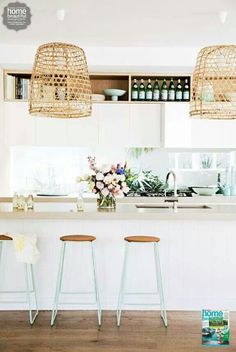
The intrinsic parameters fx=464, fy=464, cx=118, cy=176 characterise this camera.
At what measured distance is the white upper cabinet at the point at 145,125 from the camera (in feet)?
19.7

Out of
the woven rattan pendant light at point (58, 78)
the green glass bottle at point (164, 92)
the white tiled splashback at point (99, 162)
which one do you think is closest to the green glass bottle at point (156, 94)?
the green glass bottle at point (164, 92)

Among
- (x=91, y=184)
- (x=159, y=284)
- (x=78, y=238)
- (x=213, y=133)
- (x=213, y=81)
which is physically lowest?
(x=159, y=284)

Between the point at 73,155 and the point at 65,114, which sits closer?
the point at 65,114

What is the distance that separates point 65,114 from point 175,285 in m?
1.82

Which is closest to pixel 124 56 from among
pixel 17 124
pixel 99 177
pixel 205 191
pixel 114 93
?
pixel 114 93

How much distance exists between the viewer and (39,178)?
650cm

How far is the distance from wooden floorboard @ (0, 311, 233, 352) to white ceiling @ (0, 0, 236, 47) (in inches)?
104

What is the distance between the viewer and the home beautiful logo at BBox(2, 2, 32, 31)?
→ 3.98m

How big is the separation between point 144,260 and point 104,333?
804mm

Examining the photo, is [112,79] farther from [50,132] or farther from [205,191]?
[205,191]

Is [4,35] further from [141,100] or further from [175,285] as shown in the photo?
[175,285]

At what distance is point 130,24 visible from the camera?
14.6ft

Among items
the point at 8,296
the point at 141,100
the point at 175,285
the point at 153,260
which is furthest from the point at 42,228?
the point at 141,100

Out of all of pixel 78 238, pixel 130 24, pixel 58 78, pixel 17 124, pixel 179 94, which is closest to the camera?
pixel 58 78
